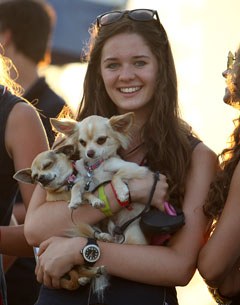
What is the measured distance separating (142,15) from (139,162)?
790 millimetres

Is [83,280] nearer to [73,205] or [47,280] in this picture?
[47,280]

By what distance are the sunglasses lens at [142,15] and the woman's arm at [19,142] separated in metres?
0.71

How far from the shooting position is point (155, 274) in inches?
194

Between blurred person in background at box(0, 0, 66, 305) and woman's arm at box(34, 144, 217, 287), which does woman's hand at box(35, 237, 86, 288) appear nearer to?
woman's arm at box(34, 144, 217, 287)

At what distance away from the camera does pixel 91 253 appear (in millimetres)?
4961

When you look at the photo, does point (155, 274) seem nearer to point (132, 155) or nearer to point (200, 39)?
point (132, 155)

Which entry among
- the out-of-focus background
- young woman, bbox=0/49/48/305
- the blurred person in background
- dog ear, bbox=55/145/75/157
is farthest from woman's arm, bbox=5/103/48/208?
the out-of-focus background

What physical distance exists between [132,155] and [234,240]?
74cm

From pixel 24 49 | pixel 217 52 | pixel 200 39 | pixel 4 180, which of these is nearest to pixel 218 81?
pixel 217 52

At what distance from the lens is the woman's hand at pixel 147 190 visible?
5.05 meters

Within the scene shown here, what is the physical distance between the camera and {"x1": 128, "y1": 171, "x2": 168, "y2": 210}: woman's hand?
5.05m

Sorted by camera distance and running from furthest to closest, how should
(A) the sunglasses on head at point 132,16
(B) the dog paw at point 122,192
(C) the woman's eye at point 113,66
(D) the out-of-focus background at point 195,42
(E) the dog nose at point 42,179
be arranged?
(D) the out-of-focus background at point 195,42, (A) the sunglasses on head at point 132,16, (C) the woman's eye at point 113,66, (E) the dog nose at point 42,179, (B) the dog paw at point 122,192

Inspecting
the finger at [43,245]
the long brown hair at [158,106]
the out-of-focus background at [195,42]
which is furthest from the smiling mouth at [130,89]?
the out-of-focus background at [195,42]

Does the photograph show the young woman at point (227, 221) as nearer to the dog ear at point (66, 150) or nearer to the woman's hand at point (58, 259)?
the woman's hand at point (58, 259)
